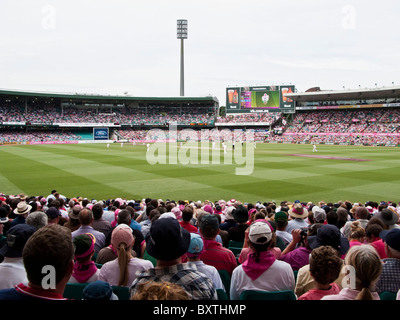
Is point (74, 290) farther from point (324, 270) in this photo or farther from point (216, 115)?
point (216, 115)

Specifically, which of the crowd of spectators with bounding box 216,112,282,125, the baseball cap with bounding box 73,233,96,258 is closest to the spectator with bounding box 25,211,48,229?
the baseball cap with bounding box 73,233,96,258

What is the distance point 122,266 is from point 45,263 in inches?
67.3

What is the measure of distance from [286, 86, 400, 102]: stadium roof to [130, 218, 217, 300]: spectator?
82872mm

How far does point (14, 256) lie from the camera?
3523 millimetres

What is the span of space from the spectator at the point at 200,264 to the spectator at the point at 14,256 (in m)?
1.80

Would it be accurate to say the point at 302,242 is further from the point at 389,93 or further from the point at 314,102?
the point at 314,102

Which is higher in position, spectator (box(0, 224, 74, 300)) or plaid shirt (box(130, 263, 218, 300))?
spectator (box(0, 224, 74, 300))

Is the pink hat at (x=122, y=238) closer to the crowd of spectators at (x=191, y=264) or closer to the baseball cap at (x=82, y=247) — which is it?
the crowd of spectators at (x=191, y=264)

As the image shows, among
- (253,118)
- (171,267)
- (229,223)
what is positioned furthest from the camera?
(253,118)

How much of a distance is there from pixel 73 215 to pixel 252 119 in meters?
92.8

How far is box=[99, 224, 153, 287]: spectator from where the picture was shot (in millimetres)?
3943

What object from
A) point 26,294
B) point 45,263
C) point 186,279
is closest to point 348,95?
point 186,279

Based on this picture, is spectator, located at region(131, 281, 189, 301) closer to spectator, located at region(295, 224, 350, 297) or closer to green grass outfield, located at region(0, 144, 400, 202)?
spectator, located at region(295, 224, 350, 297)
